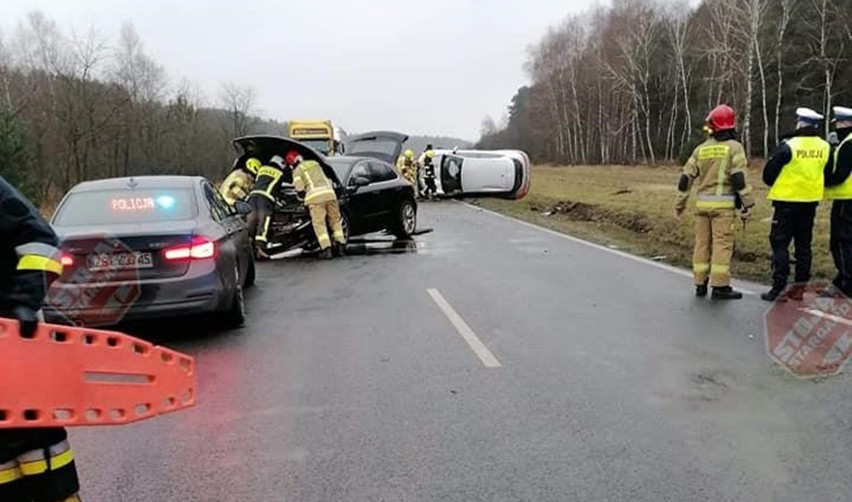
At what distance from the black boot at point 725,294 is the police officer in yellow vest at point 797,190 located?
10.1 inches

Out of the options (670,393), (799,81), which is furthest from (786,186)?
(799,81)

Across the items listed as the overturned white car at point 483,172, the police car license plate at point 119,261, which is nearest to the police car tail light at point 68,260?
the police car license plate at point 119,261

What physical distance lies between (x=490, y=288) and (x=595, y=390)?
3.96 metres

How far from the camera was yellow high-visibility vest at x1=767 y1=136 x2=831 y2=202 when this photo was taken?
7691 mm

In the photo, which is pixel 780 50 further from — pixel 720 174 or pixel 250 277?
pixel 250 277

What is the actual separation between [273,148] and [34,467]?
9534mm

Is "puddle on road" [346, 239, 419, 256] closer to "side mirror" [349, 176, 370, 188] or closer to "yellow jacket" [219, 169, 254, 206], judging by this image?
"side mirror" [349, 176, 370, 188]

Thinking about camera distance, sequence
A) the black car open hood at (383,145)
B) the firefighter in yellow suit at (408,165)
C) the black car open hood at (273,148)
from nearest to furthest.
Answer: the black car open hood at (273,148) < the black car open hood at (383,145) < the firefighter in yellow suit at (408,165)

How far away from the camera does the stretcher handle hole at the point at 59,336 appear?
2670 millimetres

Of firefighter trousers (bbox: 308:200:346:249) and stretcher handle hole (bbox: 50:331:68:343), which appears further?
firefighter trousers (bbox: 308:200:346:249)

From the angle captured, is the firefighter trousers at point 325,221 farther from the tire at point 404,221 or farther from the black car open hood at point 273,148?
the tire at point 404,221

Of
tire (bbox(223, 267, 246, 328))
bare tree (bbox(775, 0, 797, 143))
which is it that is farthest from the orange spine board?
bare tree (bbox(775, 0, 797, 143))

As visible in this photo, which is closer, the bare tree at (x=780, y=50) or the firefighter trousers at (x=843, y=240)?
the firefighter trousers at (x=843, y=240)

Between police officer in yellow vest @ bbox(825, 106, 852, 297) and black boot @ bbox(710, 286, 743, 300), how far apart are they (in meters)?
0.96
